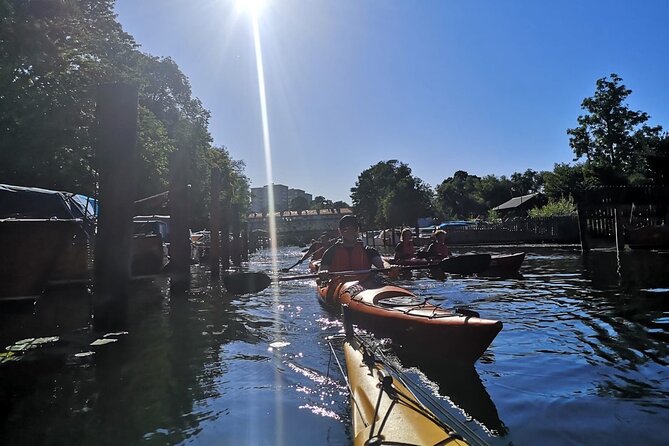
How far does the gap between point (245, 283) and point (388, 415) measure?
20.8 ft

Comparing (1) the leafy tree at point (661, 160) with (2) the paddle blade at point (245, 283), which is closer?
(2) the paddle blade at point (245, 283)

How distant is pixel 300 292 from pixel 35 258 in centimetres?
883

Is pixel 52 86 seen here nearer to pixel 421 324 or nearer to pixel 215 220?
pixel 215 220

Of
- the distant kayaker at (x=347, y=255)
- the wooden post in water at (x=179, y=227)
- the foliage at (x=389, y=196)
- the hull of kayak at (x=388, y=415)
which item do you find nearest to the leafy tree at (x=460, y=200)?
the foliage at (x=389, y=196)

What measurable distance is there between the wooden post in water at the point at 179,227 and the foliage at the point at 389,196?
58.5 m

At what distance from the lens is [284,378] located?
641 centimetres

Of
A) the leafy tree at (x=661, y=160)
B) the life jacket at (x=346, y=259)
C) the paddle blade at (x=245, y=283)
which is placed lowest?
the paddle blade at (x=245, y=283)

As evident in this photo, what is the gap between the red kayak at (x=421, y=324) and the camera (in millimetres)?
5598

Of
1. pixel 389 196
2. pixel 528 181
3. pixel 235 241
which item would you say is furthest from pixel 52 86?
pixel 528 181

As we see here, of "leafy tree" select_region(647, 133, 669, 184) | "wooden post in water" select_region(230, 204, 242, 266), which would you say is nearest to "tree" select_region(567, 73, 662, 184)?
"leafy tree" select_region(647, 133, 669, 184)

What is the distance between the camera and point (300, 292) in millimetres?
15383

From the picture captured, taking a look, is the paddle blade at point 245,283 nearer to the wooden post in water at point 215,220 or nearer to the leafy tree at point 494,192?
the wooden post in water at point 215,220

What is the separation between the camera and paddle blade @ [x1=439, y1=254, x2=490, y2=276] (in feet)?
34.8

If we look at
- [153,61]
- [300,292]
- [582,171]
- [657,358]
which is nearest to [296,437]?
[657,358]
